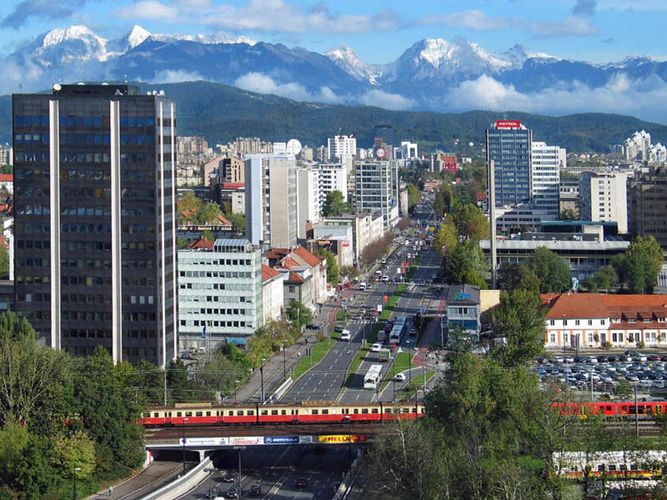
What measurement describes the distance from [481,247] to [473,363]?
1510 inches

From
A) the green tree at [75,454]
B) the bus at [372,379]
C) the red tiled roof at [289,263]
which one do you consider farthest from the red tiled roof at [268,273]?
the green tree at [75,454]

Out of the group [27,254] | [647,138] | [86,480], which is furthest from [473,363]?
[647,138]

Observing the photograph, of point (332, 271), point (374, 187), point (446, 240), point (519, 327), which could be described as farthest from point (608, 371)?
point (374, 187)

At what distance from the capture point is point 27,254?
37.7 meters

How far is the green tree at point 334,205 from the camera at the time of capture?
93.7 metres

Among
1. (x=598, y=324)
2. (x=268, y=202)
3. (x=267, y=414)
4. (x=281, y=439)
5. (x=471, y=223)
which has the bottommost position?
(x=281, y=439)

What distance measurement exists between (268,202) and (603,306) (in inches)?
868

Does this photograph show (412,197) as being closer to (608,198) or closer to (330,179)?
(330,179)

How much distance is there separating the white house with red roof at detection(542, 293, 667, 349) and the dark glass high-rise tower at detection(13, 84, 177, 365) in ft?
52.6

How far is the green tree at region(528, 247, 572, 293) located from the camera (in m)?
56.6

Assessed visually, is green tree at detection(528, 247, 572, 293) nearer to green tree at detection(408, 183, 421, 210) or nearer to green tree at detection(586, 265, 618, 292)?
green tree at detection(586, 265, 618, 292)

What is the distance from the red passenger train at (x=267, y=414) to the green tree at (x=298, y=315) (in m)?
17.1

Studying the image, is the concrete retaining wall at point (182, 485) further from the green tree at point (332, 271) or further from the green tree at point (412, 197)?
the green tree at point (412, 197)

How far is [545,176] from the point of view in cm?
9619
